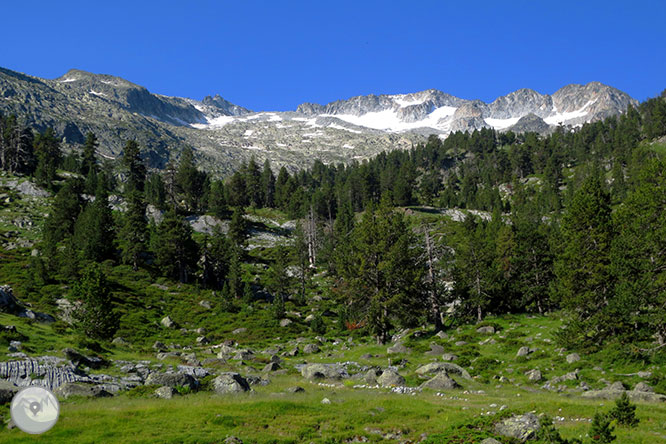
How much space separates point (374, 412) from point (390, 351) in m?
20.4

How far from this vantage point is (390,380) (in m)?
25.9

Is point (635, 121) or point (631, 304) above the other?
point (635, 121)

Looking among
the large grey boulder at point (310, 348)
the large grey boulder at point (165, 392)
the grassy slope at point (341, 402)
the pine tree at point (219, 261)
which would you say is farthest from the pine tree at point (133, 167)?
the large grey boulder at point (165, 392)

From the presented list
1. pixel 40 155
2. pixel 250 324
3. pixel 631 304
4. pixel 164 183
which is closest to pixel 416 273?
pixel 631 304

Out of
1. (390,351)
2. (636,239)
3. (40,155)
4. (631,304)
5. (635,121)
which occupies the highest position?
(635,121)

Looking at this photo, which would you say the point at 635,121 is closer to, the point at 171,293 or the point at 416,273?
the point at 416,273

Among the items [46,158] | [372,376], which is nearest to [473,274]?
[372,376]

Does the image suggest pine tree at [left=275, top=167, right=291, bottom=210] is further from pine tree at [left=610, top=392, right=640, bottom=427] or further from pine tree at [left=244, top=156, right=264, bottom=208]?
pine tree at [left=610, top=392, right=640, bottom=427]

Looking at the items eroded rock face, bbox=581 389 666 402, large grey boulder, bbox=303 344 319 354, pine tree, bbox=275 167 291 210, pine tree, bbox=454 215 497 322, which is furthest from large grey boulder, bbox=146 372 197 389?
pine tree, bbox=275 167 291 210

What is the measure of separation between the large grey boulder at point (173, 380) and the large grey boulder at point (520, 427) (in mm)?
16310

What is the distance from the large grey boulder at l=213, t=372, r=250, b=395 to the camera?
2177 centimetres

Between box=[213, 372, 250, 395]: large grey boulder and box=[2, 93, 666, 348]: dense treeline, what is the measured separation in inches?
779

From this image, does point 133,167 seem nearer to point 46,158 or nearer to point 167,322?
point 46,158

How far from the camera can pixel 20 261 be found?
61688mm
